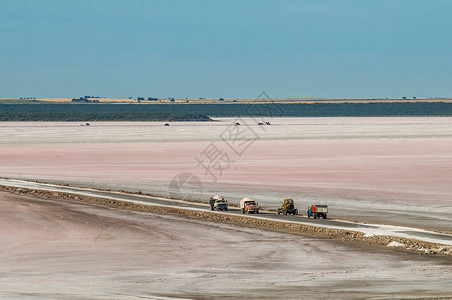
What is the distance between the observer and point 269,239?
3834cm

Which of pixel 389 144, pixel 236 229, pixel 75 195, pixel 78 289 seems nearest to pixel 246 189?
pixel 75 195

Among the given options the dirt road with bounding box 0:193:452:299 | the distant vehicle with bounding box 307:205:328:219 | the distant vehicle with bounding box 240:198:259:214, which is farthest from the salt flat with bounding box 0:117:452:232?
the dirt road with bounding box 0:193:452:299

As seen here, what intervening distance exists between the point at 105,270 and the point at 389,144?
90.9m

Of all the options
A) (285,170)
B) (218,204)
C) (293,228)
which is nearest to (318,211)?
(293,228)

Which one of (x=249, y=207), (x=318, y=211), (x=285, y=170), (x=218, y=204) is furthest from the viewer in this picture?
(x=285, y=170)

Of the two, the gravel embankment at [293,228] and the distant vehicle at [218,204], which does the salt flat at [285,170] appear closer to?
the gravel embankment at [293,228]

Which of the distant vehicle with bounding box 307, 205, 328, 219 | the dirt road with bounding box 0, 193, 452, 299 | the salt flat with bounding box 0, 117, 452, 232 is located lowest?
the dirt road with bounding box 0, 193, 452, 299

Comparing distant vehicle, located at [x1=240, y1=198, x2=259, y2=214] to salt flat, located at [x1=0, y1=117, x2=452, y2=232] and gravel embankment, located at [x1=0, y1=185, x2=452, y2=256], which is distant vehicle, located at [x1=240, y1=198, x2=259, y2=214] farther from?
salt flat, located at [x1=0, y1=117, x2=452, y2=232]

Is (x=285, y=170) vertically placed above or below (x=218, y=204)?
above

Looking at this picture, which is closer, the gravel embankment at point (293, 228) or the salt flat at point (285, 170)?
the gravel embankment at point (293, 228)

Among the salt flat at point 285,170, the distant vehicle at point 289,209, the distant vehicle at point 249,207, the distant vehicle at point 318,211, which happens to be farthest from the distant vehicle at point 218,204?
the distant vehicle at point 318,211

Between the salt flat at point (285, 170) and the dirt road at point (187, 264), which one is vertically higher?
the salt flat at point (285, 170)

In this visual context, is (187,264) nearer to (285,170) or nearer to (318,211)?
(318,211)

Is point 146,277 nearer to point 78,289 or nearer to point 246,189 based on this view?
point 78,289
